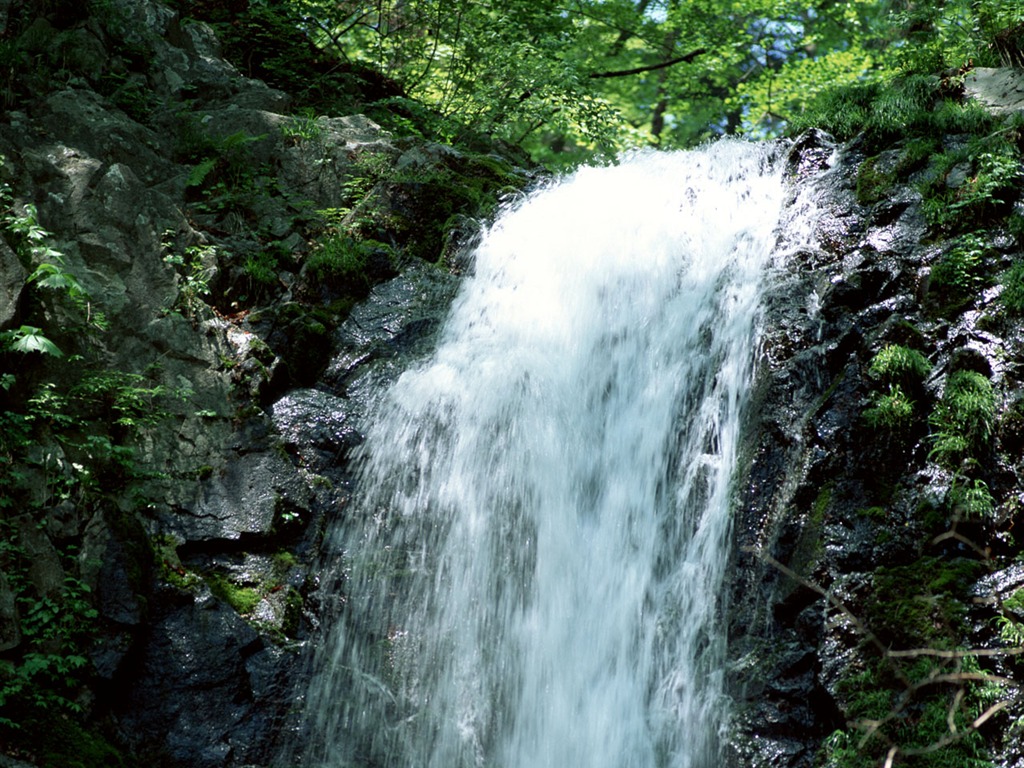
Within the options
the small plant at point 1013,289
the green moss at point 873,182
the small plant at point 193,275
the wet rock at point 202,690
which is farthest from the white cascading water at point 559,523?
the small plant at point 193,275

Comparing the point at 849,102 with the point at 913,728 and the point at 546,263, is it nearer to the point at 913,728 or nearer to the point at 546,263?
the point at 546,263

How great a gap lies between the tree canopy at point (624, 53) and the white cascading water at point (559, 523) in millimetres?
3084

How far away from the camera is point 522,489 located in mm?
6516

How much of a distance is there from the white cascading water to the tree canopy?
10.1 feet

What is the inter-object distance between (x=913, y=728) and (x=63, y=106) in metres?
8.00

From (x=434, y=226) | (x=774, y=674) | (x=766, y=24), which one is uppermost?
(x=766, y=24)

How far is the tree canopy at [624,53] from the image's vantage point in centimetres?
1034

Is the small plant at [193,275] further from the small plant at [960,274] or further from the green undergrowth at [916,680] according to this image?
the small plant at [960,274]

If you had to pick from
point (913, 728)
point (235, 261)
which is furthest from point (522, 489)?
point (235, 261)

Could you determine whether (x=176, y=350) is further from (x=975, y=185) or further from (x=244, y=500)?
(x=975, y=185)

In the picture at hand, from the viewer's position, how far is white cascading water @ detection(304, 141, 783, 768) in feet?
18.4

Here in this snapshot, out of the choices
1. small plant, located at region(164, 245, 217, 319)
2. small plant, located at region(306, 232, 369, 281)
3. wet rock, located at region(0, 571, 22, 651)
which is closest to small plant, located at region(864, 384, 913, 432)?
small plant, located at region(306, 232, 369, 281)

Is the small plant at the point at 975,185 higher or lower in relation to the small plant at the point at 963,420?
higher

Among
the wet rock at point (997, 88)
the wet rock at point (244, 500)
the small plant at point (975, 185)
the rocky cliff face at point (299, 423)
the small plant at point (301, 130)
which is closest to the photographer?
the rocky cliff face at point (299, 423)
